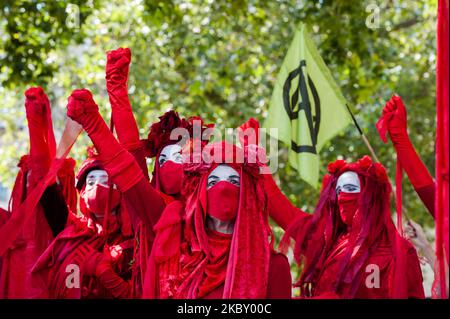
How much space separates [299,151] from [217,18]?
548cm

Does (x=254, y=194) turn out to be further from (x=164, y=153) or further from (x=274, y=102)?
(x=274, y=102)

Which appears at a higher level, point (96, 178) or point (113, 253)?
point (96, 178)

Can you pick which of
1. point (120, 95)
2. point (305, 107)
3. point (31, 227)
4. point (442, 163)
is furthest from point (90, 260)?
point (442, 163)

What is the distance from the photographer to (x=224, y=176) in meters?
5.08

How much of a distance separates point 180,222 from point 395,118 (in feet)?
5.11

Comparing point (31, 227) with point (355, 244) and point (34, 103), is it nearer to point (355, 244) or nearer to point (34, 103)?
point (34, 103)

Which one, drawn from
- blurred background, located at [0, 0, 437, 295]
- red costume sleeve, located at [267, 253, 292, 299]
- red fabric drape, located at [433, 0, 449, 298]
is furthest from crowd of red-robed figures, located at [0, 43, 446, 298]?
blurred background, located at [0, 0, 437, 295]

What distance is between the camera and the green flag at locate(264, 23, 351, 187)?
6.96m

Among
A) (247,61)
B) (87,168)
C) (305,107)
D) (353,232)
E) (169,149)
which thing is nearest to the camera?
(353,232)

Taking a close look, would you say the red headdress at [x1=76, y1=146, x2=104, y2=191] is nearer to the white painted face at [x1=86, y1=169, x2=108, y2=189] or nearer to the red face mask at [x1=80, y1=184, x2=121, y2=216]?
the white painted face at [x1=86, y1=169, x2=108, y2=189]

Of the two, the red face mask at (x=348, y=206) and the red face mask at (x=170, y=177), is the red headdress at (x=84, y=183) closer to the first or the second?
the red face mask at (x=170, y=177)

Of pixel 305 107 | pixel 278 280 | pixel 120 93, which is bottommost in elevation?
pixel 278 280

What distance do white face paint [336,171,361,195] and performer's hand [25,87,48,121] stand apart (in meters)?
1.80

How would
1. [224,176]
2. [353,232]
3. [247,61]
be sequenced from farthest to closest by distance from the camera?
[247,61] → [353,232] → [224,176]
